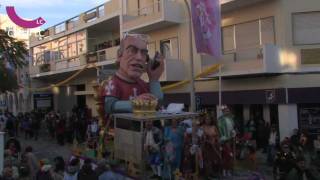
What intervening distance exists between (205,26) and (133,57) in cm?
557

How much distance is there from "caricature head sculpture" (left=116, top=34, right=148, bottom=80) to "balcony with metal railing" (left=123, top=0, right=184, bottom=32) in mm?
12385

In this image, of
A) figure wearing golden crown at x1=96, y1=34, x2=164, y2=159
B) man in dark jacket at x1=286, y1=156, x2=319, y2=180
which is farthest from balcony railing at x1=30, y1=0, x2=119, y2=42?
man in dark jacket at x1=286, y1=156, x2=319, y2=180

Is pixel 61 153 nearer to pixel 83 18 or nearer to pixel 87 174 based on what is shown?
pixel 87 174

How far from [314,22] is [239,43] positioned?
3.52 m

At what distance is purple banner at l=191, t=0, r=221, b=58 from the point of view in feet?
58.0

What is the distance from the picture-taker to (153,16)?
2595 centimetres

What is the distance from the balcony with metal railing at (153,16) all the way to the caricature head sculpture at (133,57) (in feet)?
40.6

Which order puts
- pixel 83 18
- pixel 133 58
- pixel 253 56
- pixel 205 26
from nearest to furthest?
1. pixel 133 58
2. pixel 205 26
3. pixel 253 56
4. pixel 83 18

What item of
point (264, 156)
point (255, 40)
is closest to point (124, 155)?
point (264, 156)

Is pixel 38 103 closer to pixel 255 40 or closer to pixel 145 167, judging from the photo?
pixel 255 40

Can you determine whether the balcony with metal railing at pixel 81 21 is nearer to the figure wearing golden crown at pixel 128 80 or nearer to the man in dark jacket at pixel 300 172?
the figure wearing golden crown at pixel 128 80

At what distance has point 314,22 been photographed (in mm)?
20328

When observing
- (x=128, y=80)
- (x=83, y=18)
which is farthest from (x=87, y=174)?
(x=83, y=18)

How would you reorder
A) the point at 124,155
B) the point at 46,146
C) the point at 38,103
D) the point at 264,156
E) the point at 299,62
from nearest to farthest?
the point at 124,155, the point at 264,156, the point at 299,62, the point at 46,146, the point at 38,103
